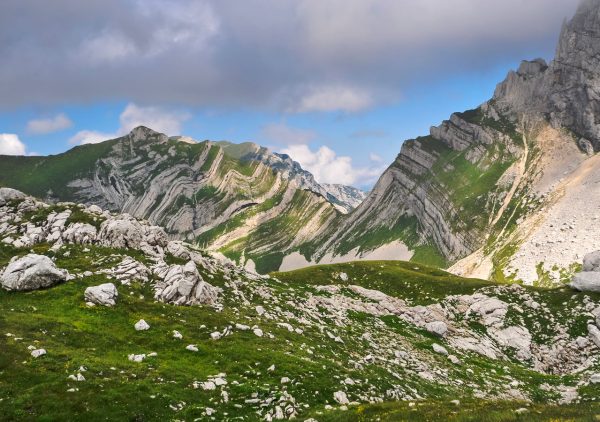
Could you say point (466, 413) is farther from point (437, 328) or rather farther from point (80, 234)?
point (80, 234)

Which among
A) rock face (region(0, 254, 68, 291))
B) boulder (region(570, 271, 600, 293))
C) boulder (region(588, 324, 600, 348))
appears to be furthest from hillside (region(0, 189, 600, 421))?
boulder (region(570, 271, 600, 293))

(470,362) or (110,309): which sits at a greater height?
(110,309)

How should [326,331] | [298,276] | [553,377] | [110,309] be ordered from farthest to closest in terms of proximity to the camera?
[298,276] < [553,377] < [326,331] < [110,309]

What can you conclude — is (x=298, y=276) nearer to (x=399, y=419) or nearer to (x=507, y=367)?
(x=507, y=367)

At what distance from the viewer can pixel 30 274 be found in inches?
1612

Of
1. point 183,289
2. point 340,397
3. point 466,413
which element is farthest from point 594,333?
point 183,289

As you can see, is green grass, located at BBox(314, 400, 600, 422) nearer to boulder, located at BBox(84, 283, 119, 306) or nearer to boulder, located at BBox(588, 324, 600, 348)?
boulder, located at BBox(84, 283, 119, 306)

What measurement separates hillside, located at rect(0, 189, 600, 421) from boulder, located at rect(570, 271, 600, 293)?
296 cm

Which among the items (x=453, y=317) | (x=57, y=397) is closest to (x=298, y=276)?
(x=453, y=317)

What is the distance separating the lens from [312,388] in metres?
30.6

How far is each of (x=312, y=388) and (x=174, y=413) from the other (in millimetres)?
10193

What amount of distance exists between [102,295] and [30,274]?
26.5 ft

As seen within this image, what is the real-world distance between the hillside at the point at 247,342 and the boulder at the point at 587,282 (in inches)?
117

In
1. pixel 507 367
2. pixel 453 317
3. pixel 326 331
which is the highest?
pixel 453 317
